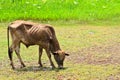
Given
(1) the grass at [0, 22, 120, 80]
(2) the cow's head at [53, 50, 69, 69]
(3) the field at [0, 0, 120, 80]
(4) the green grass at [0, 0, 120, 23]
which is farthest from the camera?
(4) the green grass at [0, 0, 120, 23]

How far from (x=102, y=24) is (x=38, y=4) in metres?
4.21

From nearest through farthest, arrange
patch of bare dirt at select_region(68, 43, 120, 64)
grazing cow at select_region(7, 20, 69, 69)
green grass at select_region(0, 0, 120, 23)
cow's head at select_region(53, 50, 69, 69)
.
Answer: cow's head at select_region(53, 50, 69, 69), grazing cow at select_region(7, 20, 69, 69), patch of bare dirt at select_region(68, 43, 120, 64), green grass at select_region(0, 0, 120, 23)

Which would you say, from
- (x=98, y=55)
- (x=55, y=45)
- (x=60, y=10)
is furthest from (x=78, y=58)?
(x=60, y=10)

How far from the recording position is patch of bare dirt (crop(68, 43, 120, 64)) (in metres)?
12.4

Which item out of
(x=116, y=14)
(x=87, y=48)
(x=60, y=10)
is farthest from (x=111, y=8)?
(x=87, y=48)

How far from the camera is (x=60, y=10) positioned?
74.4ft

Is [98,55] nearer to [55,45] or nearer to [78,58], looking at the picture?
[78,58]

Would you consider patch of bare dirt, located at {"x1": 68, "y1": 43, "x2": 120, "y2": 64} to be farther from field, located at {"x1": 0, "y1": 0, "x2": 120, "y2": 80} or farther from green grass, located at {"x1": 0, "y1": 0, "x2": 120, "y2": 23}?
green grass, located at {"x1": 0, "y1": 0, "x2": 120, "y2": 23}

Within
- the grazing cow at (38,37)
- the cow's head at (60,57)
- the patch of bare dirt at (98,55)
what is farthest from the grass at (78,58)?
the grazing cow at (38,37)

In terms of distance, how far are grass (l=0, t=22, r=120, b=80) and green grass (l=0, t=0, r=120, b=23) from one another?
2568 mm

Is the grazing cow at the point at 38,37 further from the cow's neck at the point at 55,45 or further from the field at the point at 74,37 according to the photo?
the field at the point at 74,37

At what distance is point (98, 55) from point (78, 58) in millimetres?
689

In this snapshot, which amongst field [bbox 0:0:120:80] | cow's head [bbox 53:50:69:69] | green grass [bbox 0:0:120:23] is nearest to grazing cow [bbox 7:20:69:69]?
cow's head [bbox 53:50:69:69]

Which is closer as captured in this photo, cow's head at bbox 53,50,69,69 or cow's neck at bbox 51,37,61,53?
cow's head at bbox 53,50,69,69
